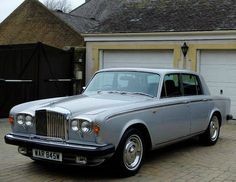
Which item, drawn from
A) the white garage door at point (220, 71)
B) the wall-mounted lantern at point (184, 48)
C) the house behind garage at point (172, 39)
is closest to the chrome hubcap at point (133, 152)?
the white garage door at point (220, 71)

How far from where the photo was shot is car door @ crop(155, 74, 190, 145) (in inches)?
301

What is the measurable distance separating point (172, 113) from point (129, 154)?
1.44m

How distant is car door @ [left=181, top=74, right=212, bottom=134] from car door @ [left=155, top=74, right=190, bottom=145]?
0.79 ft

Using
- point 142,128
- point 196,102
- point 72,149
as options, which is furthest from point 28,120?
point 196,102

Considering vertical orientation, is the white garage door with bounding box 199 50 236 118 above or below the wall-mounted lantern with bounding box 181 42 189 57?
below

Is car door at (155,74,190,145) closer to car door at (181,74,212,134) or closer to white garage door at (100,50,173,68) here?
car door at (181,74,212,134)

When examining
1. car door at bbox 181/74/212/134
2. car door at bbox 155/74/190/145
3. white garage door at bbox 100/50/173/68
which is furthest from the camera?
white garage door at bbox 100/50/173/68

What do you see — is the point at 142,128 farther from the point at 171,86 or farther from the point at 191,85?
the point at 191,85

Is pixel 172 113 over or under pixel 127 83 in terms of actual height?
under

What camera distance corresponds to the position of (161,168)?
7.50 m

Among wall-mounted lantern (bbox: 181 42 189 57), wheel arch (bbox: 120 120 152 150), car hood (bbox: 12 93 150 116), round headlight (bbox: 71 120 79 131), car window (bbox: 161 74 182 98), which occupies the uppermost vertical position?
wall-mounted lantern (bbox: 181 42 189 57)

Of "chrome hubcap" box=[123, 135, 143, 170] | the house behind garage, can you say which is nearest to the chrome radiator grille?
"chrome hubcap" box=[123, 135, 143, 170]

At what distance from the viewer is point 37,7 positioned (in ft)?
83.0

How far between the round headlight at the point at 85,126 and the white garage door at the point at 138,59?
364 inches
